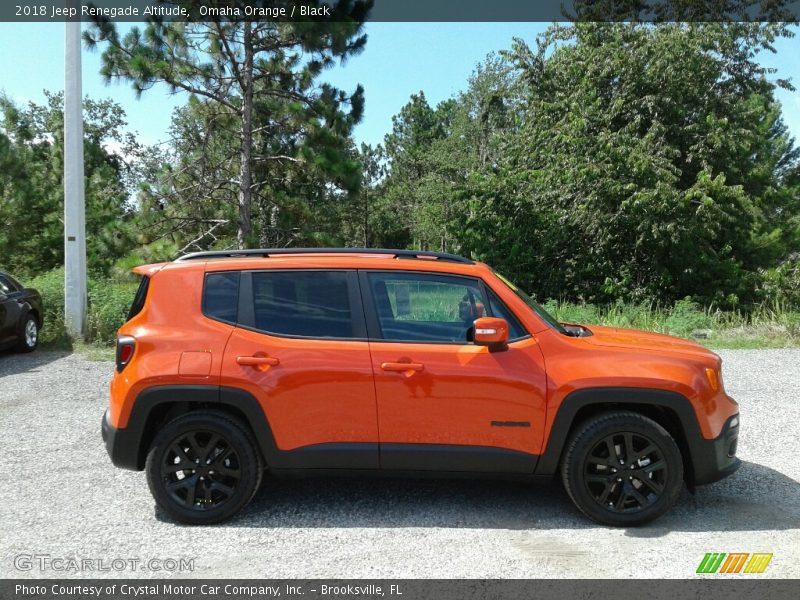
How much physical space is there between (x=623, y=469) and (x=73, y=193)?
1075 cm

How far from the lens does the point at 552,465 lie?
3863 millimetres

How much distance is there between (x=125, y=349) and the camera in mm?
3961

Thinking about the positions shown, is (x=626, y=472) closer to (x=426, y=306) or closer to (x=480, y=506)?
(x=480, y=506)

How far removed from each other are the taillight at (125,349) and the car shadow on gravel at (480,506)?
3.35ft

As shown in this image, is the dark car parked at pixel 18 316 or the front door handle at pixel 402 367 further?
the dark car parked at pixel 18 316

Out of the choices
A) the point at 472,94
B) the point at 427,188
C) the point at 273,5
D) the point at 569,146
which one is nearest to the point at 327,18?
the point at 273,5

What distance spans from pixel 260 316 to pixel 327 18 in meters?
15.5

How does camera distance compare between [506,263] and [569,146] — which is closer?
[569,146]

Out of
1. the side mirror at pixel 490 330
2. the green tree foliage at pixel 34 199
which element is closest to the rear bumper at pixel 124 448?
the side mirror at pixel 490 330

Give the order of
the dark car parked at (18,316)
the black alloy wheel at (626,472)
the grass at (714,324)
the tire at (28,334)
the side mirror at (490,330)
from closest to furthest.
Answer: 1. the side mirror at (490,330)
2. the black alloy wheel at (626,472)
3. the dark car parked at (18,316)
4. the tire at (28,334)
5. the grass at (714,324)

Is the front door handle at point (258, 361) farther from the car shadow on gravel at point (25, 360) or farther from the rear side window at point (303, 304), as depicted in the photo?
the car shadow on gravel at point (25, 360)

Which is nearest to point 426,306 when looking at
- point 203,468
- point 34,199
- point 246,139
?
point 203,468

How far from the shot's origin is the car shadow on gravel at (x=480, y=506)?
12.9ft
